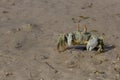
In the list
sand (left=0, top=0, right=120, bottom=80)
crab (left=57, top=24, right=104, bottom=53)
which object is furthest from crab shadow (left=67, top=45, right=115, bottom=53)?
crab (left=57, top=24, right=104, bottom=53)

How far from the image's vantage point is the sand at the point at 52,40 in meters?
6.24

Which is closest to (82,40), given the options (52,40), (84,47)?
(84,47)

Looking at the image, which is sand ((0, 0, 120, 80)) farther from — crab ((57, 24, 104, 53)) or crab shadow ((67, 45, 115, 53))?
crab ((57, 24, 104, 53))

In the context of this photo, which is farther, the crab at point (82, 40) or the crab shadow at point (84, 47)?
the crab shadow at point (84, 47)

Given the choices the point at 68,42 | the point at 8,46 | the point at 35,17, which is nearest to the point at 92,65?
the point at 68,42

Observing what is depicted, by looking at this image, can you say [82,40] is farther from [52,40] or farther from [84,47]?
[52,40]

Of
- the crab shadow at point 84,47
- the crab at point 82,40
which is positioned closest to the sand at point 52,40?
the crab shadow at point 84,47

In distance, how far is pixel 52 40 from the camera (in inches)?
300

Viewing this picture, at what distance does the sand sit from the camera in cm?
624

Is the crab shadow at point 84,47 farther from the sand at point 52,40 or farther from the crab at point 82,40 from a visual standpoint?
the crab at point 82,40

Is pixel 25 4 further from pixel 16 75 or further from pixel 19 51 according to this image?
pixel 16 75

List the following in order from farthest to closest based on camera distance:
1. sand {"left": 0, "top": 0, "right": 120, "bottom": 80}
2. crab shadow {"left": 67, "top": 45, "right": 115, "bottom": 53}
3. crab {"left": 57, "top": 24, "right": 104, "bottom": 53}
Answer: crab shadow {"left": 67, "top": 45, "right": 115, "bottom": 53}
crab {"left": 57, "top": 24, "right": 104, "bottom": 53}
sand {"left": 0, "top": 0, "right": 120, "bottom": 80}

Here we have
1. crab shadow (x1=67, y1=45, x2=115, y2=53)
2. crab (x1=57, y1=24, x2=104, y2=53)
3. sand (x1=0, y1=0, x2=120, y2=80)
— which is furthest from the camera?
crab shadow (x1=67, y1=45, x2=115, y2=53)

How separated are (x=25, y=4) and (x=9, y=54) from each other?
3459 millimetres
